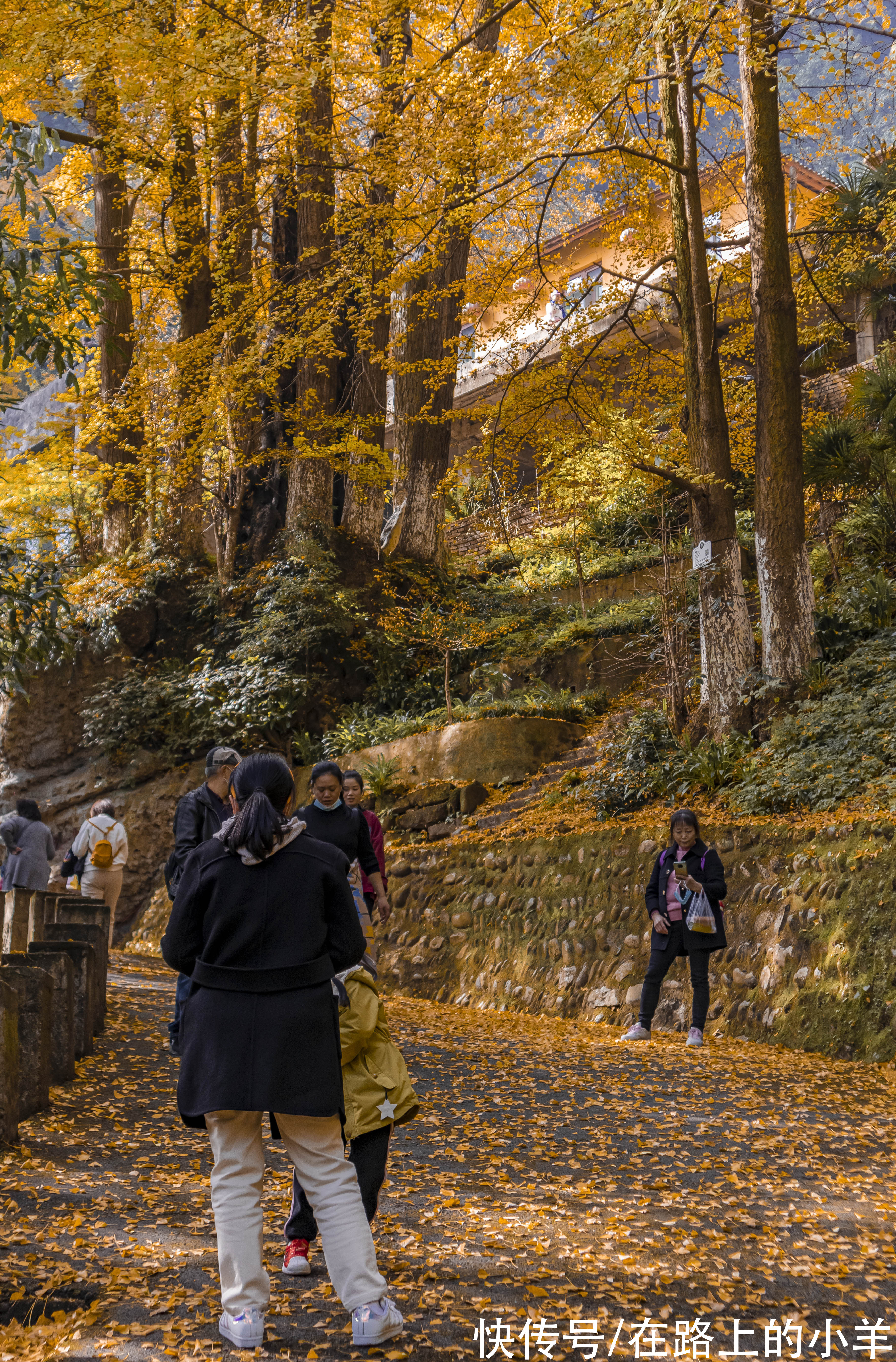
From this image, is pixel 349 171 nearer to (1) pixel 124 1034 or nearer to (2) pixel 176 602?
(2) pixel 176 602

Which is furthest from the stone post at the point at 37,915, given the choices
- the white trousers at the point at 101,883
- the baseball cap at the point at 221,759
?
the baseball cap at the point at 221,759

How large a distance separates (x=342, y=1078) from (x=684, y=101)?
1273 cm

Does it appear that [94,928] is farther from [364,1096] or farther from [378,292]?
[378,292]

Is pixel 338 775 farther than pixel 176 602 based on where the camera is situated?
No

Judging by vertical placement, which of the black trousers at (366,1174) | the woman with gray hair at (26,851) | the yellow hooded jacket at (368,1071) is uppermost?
the woman with gray hair at (26,851)

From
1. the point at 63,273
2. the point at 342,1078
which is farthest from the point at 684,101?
the point at 342,1078

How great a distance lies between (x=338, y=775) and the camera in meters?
7.05

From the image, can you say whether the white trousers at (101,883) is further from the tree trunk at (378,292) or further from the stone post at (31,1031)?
the tree trunk at (378,292)

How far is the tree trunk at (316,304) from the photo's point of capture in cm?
1470

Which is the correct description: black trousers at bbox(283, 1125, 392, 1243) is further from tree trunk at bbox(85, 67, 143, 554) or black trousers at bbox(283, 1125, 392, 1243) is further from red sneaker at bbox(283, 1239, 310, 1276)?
tree trunk at bbox(85, 67, 143, 554)

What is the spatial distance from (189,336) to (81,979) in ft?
48.1

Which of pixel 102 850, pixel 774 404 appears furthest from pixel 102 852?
pixel 774 404

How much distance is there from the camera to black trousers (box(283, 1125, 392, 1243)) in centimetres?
376

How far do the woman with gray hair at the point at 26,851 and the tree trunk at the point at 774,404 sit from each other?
7726 millimetres
